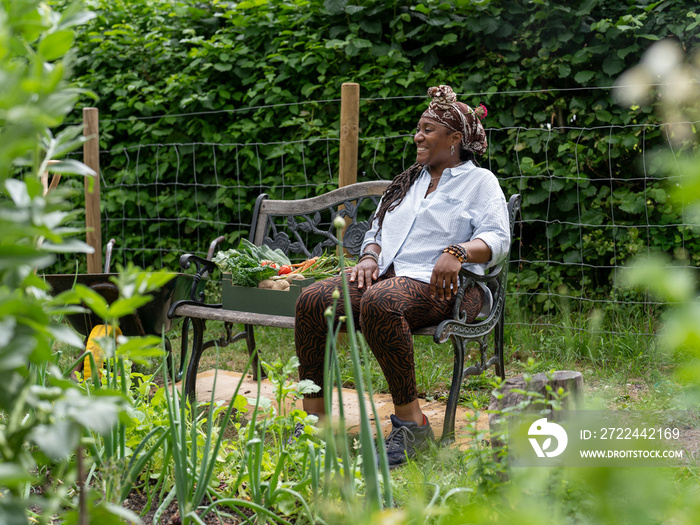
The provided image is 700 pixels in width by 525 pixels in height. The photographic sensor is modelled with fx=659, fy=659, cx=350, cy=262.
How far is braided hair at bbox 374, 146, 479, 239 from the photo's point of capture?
3148 mm

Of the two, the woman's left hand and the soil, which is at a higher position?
the woman's left hand

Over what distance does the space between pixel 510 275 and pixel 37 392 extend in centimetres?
383

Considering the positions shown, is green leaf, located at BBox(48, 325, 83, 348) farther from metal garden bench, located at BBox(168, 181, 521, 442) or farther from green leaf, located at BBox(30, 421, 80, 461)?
metal garden bench, located at BBox(168, 181, 521, 442)

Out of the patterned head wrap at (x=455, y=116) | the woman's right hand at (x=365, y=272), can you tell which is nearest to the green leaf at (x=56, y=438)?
the woman's right hand at (x=365, y=272)

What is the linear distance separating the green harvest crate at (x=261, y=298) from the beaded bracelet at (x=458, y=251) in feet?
2.57

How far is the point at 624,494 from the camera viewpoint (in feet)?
1.42

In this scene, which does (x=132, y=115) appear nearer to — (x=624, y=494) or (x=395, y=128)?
(x=395, y=128)

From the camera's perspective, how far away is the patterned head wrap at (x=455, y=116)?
9.80ft

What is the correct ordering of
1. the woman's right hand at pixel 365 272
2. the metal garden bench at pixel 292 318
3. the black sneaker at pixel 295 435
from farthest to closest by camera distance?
the woman's right hand at pixel 365 272, the metal garden bench at pixel 292 318, the black sneaker at pixel 295 435

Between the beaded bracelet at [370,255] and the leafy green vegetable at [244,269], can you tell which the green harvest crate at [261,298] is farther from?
the beaded bracelet at [370,255]

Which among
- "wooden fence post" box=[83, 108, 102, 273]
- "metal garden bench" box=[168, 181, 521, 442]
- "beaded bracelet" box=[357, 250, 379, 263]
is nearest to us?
"metal garden bench" box=[168, 181, 521, 442]

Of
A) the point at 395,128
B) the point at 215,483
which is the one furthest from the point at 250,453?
the point at 395,128

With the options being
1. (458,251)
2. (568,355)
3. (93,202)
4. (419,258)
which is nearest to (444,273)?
(458,251)

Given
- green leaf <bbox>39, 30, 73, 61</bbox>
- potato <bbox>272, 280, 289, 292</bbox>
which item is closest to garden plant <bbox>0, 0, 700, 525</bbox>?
green leaf <bbox>39, 30, 73, 61</bbox>
